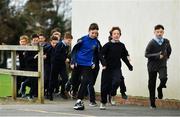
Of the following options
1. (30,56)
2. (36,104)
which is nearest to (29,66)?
(30,56)

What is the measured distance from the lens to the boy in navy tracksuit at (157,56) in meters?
14.0

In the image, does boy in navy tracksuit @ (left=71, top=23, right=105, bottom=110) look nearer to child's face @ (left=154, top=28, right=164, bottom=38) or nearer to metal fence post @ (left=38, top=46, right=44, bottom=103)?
child's face @ (left=154, top=28, right=164, bottom=38)

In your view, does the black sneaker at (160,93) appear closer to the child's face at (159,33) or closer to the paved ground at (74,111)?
the paved ground at (74,111)

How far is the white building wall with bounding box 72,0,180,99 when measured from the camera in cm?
1494

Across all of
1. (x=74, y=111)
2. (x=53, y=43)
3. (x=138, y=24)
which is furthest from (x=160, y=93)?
(x=53, y=43)

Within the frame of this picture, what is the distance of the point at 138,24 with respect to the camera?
15836 millimetres

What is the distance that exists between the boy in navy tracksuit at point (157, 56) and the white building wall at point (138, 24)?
0.78 metres

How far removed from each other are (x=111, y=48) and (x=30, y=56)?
3185 millimetres

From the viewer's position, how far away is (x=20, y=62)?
1683 centimetres

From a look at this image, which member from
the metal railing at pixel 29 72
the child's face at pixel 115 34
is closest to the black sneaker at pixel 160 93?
the child's face at pixel 115 34

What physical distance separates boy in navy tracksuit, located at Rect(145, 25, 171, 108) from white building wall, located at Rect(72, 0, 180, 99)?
0.78 m

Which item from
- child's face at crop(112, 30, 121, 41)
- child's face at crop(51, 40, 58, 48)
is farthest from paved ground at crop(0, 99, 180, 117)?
child's face at crop(51, 40, 58, 48)

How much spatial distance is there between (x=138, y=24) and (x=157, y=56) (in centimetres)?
199

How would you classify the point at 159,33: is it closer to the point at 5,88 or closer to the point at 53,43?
the point at 53,43
